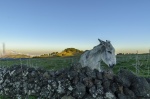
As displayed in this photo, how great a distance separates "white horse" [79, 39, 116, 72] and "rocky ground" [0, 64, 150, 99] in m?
1.02

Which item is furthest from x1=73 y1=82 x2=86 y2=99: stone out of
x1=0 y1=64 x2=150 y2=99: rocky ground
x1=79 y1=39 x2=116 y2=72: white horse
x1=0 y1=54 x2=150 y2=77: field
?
x1=0 y1=54 x2=150 y2=77: field

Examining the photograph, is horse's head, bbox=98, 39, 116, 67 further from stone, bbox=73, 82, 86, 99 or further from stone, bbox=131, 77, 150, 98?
stone, bbox=73, 82, 86, 99

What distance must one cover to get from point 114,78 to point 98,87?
84 cm

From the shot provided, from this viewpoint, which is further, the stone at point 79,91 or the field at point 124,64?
the field at point 124,64

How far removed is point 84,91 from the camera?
11.5m

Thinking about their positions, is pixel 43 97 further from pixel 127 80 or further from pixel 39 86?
pixel 127 80

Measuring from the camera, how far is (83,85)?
11562 mm

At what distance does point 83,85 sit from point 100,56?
229 centimetres

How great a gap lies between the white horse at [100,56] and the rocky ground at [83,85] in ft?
3.34

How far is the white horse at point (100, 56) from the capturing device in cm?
1285

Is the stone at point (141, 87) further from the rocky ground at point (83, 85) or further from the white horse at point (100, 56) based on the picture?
the white horse at point (100, 56)

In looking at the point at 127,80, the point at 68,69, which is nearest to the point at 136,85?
the point at 127,80

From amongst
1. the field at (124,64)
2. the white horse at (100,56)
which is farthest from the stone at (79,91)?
the field at (124,64)

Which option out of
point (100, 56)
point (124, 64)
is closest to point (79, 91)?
point (100, 56)
